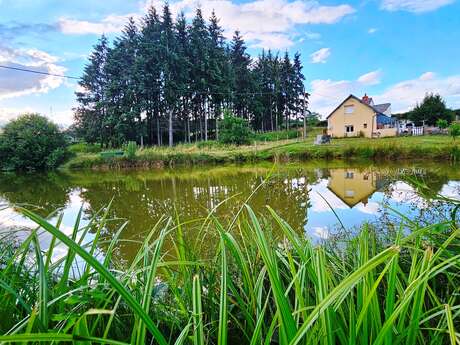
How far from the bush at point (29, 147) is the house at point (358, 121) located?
24407mm

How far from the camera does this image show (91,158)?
2072cm

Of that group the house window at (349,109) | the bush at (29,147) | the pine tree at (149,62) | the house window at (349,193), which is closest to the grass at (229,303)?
the house window at (349,193)

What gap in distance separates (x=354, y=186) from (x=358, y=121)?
19114 mm

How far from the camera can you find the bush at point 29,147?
20.9 m

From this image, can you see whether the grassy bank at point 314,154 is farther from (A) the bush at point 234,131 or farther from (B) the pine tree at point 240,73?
(B) the pine tree at point 240,73

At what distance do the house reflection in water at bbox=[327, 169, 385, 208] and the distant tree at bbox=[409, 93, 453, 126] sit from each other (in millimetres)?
23396

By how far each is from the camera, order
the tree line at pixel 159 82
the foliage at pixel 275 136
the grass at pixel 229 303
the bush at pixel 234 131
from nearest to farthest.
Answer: the grass at pixel 229 303 < the bush at pixel 234 131 < the tree line at pixel 159 82 < the foliage at pixel 275 136

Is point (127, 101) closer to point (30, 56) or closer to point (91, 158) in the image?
point (91, 158)

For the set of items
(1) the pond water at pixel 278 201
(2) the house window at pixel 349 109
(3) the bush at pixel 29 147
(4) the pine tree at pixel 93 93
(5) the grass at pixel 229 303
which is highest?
(4) the pine tree at pixel 93 93

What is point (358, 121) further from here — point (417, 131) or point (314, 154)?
point (314, 154)

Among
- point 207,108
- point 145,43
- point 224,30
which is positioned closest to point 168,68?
point 145,43

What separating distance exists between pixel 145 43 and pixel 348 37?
19228 mm

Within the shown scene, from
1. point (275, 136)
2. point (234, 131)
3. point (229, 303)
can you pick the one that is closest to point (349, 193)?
point (229, 303)

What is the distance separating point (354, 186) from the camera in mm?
8445
